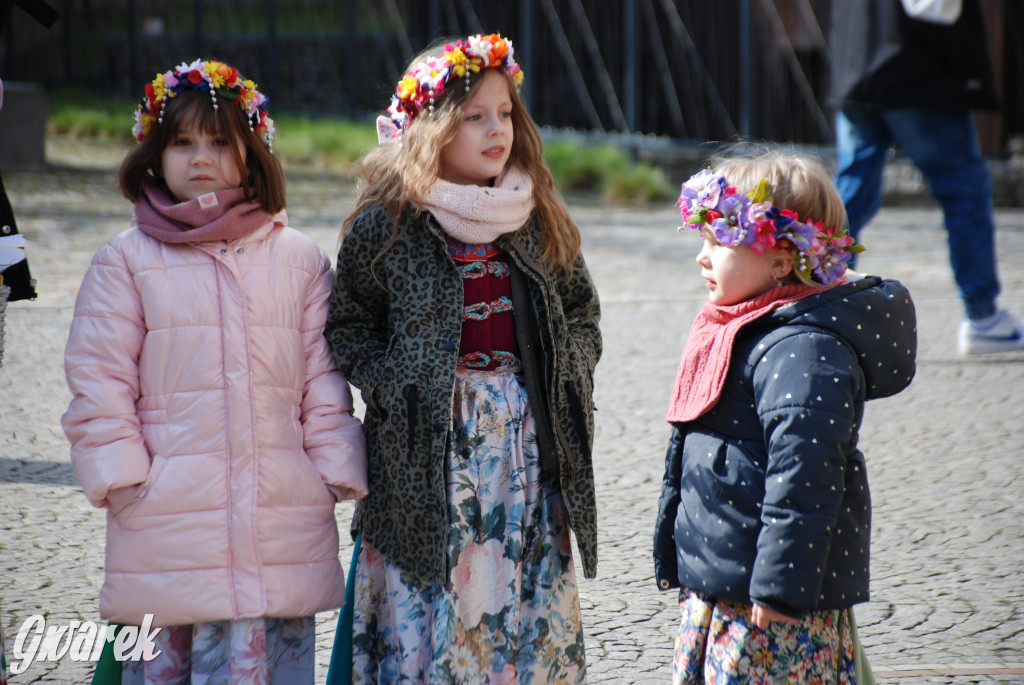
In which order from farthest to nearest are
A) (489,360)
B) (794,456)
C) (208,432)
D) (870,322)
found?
(489,360)
(208,432)
(870,322)
(794,456)

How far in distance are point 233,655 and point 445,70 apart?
136 centimetres

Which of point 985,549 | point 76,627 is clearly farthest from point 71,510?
point 985,549

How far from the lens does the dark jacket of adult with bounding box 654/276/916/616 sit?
2.13 m

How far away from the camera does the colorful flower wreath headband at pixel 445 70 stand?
261cm

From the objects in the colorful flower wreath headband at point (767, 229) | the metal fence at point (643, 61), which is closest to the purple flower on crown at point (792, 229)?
the colorful flower wreath headband at point (767, 229)

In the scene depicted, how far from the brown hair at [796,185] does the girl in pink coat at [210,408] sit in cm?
97

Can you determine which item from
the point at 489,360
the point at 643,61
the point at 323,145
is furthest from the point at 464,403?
the point at 643,61

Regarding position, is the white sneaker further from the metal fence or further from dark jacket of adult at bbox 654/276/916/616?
the metal fence

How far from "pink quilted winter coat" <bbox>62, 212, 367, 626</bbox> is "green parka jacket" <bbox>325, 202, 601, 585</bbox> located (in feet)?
0.29

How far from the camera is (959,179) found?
5.43 m

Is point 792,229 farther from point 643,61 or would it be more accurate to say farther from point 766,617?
point 643,61

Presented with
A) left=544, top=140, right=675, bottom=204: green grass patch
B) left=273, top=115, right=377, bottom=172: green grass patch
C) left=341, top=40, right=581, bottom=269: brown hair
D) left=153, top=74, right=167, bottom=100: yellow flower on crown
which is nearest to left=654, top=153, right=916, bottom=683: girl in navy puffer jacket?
left=341, top=40, right=581, bottom=269: brown hair

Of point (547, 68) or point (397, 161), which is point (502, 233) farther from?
point (547, 68)

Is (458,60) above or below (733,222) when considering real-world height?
above
